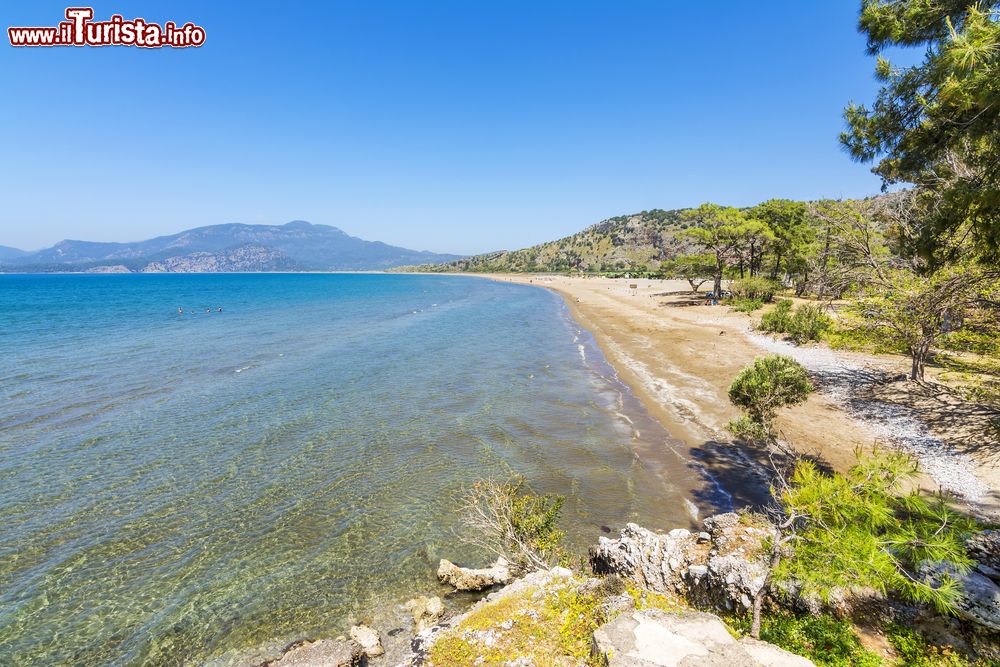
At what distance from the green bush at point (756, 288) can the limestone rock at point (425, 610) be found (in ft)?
173

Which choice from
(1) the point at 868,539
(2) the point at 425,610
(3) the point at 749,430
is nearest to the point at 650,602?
(1) the point at 868,539

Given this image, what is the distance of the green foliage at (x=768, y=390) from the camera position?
15617 millimetres

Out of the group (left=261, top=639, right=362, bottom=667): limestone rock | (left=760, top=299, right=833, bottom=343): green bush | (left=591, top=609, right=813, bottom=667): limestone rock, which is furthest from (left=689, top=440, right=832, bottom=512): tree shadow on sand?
(left=760, top=299, right=833, bottom=343): green bush

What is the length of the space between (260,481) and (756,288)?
55.2m

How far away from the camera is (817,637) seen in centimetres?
624

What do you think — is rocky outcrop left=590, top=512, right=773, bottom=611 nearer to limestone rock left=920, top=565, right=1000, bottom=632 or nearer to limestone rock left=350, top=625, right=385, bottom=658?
limestone rock left=920, top=565, right=1000, bottom=632

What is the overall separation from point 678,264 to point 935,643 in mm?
64229

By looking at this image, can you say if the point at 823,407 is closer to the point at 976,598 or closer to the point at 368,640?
the point at 976,598

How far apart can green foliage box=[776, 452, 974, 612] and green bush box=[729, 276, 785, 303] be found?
5061 centimetres

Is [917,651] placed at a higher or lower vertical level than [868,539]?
lower

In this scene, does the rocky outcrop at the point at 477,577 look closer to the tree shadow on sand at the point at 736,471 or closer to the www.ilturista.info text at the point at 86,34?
the tree shadow on sand at the point at 736,471

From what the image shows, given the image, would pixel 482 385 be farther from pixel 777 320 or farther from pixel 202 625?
pixel 777 320

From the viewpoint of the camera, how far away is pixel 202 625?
376 inches

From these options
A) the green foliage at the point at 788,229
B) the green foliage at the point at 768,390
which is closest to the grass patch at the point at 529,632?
the green foliage at the point at 768,390
